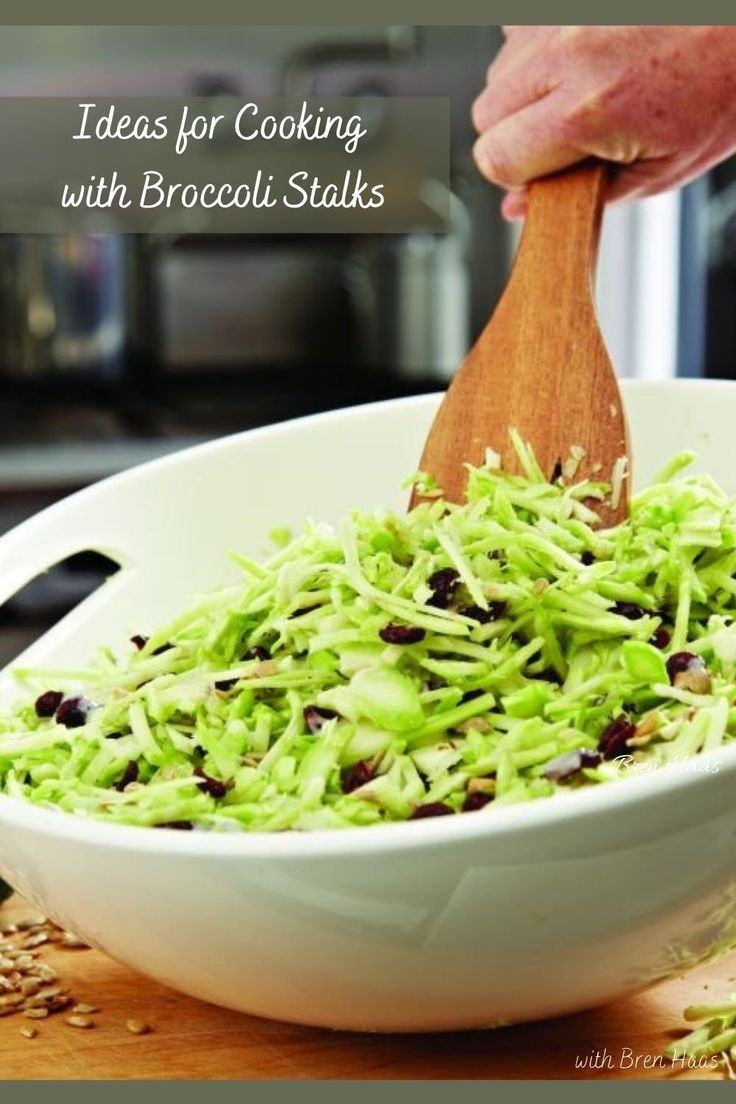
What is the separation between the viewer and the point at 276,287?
3789mm

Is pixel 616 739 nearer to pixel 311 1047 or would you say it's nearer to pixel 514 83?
pixel 311 1047

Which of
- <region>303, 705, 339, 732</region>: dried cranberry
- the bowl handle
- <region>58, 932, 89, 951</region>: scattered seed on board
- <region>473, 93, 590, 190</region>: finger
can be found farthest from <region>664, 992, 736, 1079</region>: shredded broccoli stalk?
<region>473, 93, 590, 190</region>: finger

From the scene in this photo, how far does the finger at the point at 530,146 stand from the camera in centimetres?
147

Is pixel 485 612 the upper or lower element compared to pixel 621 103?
lower

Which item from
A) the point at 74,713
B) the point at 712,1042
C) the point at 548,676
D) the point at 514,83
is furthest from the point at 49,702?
the point at 514,83

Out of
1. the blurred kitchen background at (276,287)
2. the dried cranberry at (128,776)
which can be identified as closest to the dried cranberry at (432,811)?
the dried cranberry at (128,776)

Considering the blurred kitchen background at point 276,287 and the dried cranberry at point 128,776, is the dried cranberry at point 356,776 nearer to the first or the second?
the dried cranberry at point 128,776

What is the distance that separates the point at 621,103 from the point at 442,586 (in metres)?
0.57

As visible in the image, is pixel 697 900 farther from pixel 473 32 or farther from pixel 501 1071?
pixel 473 32

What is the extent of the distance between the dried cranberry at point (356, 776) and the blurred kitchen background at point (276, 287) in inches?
84.1

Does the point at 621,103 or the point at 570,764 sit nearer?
the point at 570,764

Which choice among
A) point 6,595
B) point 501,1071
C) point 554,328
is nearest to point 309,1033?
point 501,1071

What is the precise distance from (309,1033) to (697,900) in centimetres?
27

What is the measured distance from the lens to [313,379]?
12.5ft
